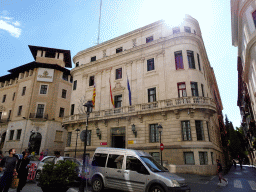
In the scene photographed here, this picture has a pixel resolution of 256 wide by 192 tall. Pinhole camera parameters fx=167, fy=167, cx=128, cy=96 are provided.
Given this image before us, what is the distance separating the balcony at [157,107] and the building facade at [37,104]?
9.11 metres

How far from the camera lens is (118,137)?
2375cm

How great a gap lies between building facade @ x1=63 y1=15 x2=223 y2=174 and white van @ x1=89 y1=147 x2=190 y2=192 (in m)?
11.5

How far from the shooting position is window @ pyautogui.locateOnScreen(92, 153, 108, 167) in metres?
9.04

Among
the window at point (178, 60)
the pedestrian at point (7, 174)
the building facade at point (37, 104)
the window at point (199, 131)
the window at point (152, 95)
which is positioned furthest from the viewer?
the building facade at point (37, 104)

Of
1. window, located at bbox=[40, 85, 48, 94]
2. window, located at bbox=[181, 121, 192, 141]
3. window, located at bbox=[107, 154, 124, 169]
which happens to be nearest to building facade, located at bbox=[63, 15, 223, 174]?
window, located at bbox=[181, 121, 192, 141]

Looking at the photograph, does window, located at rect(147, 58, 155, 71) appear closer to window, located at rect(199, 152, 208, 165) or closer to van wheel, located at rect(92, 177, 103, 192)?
window, located at rect(199, 152, 208, 165)

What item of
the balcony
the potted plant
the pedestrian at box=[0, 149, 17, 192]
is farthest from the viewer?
the balcony

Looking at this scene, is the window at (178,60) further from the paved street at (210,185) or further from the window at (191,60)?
the paved street at (210,185)

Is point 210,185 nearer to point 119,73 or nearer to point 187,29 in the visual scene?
point 119,73

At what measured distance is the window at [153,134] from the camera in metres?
20.4

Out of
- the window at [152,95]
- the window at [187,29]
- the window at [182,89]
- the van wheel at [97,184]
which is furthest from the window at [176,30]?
the van wheel at [97,184]

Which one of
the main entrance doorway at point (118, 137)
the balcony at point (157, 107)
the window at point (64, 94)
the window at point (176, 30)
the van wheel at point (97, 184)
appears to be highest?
the window at point (176, 30)

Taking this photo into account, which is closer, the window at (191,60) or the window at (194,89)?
the window at (194,89)

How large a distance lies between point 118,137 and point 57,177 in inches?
720
